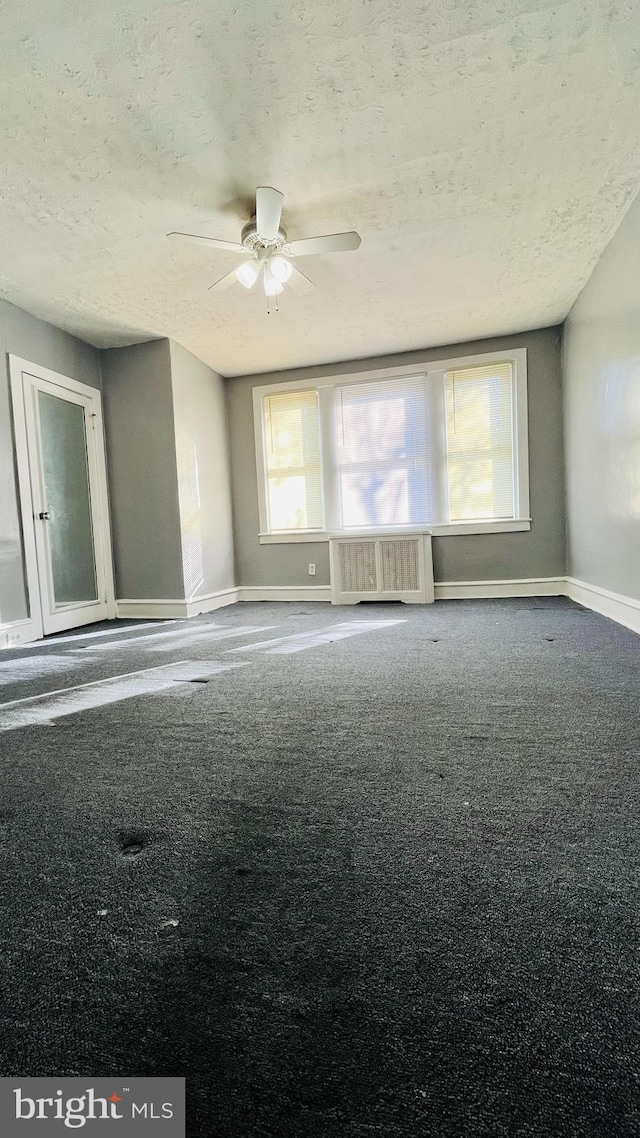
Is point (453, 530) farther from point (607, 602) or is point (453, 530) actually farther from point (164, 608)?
point (164, 608)

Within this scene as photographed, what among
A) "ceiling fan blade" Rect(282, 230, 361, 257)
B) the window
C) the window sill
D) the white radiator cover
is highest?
"ceiling fan blade" Rect(282, 230, 361, 257)

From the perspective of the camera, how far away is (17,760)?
5.06 feet

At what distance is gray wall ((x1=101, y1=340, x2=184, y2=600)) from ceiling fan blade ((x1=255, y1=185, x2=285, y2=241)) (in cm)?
234

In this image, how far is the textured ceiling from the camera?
1.87 meters

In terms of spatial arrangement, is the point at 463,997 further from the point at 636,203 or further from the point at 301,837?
the point at 636,203

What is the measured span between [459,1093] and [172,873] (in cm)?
60

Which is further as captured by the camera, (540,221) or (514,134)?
(540,221)

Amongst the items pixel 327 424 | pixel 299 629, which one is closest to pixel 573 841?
pixel 299 629

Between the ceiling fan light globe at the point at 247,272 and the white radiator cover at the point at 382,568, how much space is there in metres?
2.67

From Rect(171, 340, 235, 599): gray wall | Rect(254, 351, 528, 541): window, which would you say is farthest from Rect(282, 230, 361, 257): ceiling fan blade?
Rect(254, 351, 528, 541): window

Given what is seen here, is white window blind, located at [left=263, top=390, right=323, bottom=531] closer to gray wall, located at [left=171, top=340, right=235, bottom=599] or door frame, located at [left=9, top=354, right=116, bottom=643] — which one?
gray wall, located at [left=171, top=340, right=235, bottom=599]

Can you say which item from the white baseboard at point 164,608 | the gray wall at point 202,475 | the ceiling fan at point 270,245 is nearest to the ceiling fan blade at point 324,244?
the ceiling fan at point 270,245

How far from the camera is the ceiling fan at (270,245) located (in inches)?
100.0

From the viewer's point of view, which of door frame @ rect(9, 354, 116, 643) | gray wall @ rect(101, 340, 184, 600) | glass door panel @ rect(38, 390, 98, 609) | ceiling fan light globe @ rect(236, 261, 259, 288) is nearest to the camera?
ceiling fan light globe @ rect(236, 261, 259, 288)
